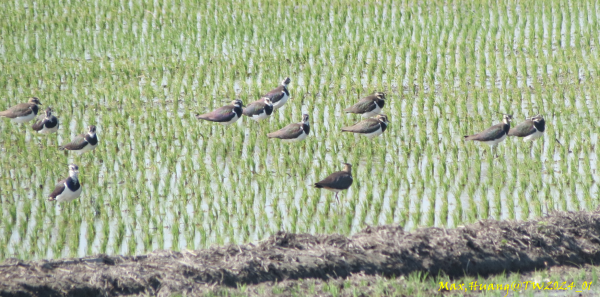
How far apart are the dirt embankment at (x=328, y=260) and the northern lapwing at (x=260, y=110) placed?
13.0ft

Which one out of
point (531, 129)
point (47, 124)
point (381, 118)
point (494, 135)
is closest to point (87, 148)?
point (47, 124)

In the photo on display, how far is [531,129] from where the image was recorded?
8633mm

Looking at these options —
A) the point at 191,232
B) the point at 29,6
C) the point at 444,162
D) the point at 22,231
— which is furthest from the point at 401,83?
the point at 29,6

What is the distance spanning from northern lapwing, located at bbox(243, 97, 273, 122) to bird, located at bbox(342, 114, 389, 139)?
1167 mm

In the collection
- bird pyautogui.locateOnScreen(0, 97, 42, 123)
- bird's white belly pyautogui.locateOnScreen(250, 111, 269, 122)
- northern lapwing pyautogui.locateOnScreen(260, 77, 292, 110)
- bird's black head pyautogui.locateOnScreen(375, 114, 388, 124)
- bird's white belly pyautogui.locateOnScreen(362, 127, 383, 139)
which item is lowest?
bird's white belly pyautogui.locateOnScreen(362, 127, 383, 139)

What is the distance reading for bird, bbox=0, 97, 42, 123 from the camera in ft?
32.5

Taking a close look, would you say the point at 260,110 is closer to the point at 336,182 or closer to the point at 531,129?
the point at 336,182

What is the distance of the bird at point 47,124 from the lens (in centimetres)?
945

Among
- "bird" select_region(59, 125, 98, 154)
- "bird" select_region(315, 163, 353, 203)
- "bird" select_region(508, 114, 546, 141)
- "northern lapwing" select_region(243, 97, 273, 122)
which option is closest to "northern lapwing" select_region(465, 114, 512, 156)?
"bird" select_region(508, 114, 546, 141)

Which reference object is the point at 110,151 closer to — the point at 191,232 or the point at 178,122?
the point at 178,122

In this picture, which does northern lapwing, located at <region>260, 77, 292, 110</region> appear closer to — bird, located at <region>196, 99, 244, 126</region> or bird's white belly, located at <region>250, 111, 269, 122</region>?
bird's white belly, located at <region>250, 111, 269, 122</region>

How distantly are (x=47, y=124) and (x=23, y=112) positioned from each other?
26.2 inches

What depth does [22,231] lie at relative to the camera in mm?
7012

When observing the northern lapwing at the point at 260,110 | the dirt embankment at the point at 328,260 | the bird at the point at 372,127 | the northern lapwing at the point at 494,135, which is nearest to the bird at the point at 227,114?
the northern lapwing at the point at 260,110
